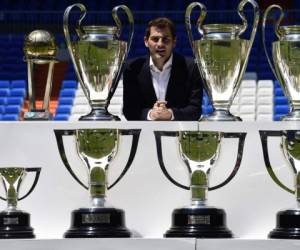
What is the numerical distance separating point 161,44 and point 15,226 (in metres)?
1.63

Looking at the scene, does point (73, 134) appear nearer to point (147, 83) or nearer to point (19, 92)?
point (147, 83)

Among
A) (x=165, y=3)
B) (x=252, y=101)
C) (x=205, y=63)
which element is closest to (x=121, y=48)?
(x=205, y=63)

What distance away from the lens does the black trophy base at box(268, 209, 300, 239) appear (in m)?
3.96

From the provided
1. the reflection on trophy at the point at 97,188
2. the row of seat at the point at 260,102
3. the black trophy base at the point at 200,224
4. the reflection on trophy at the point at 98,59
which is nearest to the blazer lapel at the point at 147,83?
the reflection on trophy at the point at 98,59

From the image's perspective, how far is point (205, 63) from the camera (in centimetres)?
448

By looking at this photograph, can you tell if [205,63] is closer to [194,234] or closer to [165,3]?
[194,234]

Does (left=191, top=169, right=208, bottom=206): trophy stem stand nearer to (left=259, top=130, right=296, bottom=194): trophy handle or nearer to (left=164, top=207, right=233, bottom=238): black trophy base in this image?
(left=164, top=207, right=233, bottom=238): black trophy base

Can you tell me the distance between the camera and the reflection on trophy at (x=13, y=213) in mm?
4141

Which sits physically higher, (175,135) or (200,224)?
(175,135)

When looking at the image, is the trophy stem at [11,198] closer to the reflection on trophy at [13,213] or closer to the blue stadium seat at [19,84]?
the reflection on trophy at [13,213]

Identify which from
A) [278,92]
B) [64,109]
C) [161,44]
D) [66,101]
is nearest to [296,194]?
[161,44]

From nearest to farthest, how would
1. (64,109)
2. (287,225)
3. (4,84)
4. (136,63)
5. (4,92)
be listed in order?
(287,225), (136,63), (64,109), (4,92), (4,84)

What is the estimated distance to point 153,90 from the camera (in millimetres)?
5320

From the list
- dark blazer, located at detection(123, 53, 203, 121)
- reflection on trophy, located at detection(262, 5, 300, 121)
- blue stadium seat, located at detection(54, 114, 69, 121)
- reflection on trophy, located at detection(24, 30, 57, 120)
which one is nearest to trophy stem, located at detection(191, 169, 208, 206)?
reflection on trophy, located at detection(262, 5, 300, 121)
